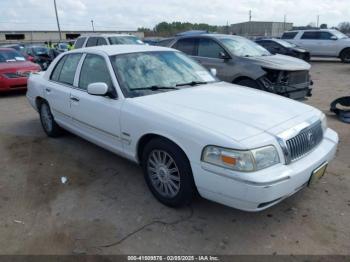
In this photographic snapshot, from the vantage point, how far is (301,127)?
10.6 feet

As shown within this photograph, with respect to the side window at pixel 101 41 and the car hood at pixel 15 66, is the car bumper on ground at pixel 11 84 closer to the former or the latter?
the car hood at pixel 15 66

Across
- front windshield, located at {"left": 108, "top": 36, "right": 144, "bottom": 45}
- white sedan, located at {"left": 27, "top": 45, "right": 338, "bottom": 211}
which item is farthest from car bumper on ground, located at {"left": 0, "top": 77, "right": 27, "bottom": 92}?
white sedan, located at {"left": 27, "top": 45, "right": 338, "bottom": 211}

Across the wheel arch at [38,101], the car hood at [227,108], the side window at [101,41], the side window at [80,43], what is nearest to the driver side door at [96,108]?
the car hood at [227,108]

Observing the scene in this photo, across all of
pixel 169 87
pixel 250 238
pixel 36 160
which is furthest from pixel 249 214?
pixel 36 160

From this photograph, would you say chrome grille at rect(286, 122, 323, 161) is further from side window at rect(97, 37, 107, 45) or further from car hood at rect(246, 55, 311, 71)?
side window at rect(97, 37, 107, 45)

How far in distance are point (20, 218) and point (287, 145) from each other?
277 centimetres

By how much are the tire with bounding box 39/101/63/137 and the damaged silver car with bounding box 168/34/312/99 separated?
12.8 ft

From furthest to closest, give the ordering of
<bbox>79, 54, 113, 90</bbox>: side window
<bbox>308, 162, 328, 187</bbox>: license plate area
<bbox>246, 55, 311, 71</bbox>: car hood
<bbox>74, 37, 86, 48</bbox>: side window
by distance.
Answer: <bbox>74, 37, 86, 48</bbox>: side window, <bbox>246, 55, 311, 71</bbox>: car hood, <bbox>79, 54, 113, 90</bbox>: side window, <bbox>308, 162, 328, 187</bbox>: license plate area

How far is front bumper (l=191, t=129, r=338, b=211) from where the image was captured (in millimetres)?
2752

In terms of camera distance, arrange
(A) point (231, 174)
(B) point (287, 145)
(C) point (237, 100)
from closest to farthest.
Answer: (A) point (231, 174), (B) point (287, 145), (C) point (237, 100)

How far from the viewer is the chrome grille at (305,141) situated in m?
3.05

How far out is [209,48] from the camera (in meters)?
8.18

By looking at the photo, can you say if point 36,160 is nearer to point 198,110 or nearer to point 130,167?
point 130,167

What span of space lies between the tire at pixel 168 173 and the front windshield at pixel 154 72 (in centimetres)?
75
